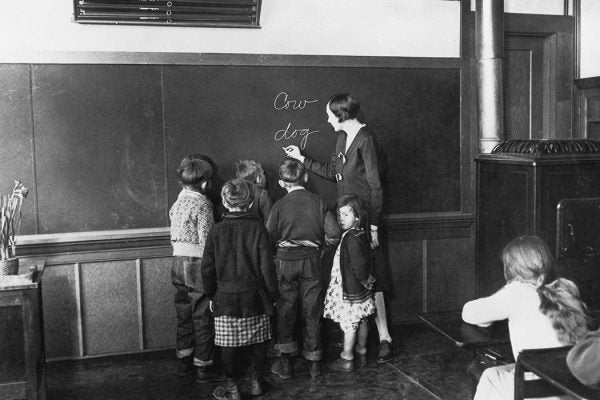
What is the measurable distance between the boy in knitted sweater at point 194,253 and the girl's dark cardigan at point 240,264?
14.0 inches

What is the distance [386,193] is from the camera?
16.9 feet

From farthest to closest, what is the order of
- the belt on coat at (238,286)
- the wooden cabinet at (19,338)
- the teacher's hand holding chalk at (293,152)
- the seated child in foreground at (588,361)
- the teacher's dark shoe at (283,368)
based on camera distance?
the teacher's hand holding chalk at (293,152), the teacher's dark shoe at (283,368), the belt on coat at (238,286), the wooden cabinet at (19,338), the seated child in foreground at (588,361)

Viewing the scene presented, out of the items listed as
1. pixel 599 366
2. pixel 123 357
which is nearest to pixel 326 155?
pixel 123 357

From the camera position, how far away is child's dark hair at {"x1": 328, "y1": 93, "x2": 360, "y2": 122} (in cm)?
444

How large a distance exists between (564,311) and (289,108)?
2645 millimetres

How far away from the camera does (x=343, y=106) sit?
4.44 m

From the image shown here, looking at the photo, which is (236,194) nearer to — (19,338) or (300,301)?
(300,301)

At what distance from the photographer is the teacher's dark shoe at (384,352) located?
14.9 ft

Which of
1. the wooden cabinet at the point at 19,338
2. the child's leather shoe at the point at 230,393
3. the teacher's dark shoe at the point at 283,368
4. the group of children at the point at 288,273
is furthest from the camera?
the teacher's dark shoe at the point at 283,368

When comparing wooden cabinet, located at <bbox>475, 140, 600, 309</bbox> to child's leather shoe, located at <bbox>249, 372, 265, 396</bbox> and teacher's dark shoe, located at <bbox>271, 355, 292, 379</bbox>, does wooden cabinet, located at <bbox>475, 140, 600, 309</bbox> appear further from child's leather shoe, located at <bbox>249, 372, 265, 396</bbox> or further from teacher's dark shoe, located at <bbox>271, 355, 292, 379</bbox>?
child's leather shoe, located at <bbox>249, 372, 265, 396</bbox>

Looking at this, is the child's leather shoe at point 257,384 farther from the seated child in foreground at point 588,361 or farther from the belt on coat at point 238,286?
the seated child in foreground at point 588,361

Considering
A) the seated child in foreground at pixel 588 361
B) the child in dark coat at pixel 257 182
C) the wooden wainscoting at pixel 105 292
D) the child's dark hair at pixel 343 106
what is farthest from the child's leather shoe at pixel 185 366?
the seated child in foreground at pixel 588 361

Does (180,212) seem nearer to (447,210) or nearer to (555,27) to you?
(447,210)

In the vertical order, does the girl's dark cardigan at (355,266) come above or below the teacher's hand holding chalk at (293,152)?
below
